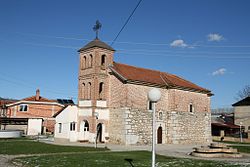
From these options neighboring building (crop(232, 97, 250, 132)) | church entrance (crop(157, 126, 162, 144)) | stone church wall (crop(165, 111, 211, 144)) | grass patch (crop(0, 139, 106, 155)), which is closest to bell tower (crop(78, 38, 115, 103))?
church entrance (crop(157, 126, 162, 144))

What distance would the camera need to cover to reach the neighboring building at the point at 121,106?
99.0 feet

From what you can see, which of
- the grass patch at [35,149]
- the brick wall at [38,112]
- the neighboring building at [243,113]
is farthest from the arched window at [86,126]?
the neighboring building at [243,113]

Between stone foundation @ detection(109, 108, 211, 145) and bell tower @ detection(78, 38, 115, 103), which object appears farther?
bell tower @ detection(78, 38, 115, 103)

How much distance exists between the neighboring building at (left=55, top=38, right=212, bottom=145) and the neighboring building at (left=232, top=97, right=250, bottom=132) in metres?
26.8

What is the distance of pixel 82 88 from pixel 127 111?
21.9 ft

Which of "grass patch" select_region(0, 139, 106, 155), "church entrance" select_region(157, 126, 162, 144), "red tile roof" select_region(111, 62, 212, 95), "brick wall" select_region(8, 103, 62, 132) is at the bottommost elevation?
"grass patch" select_region(0, 139, 106, 155)

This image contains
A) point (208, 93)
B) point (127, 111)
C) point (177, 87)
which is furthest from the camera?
point (208, 93)

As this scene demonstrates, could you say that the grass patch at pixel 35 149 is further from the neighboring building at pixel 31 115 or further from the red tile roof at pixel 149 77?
the neighboring building at pixel 31 115

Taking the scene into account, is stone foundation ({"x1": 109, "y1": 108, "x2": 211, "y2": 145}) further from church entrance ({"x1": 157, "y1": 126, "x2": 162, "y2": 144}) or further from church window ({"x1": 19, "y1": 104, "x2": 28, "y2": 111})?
church window ({"x1": 19, "y1": 104, "x2": 28, "y2": 111})

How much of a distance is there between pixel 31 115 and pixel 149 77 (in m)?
26.8

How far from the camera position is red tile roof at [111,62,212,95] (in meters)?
31.4

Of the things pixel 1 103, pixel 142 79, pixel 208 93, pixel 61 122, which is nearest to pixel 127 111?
pixel 142 79

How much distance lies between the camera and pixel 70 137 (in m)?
31.8

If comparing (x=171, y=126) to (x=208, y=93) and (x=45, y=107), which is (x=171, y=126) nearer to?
(x=208, y=93)
